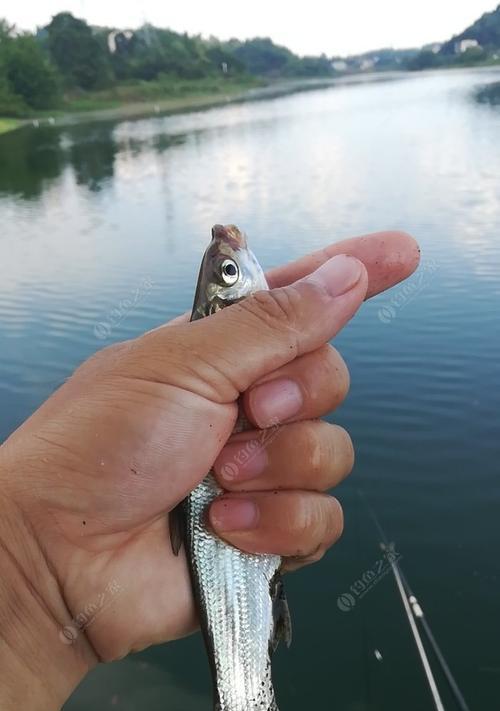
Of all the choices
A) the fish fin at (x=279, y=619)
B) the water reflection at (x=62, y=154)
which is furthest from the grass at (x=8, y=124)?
the fish fin at (x=279, y=619)

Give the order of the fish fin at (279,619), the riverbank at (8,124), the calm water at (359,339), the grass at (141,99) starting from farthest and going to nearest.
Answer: the grass at (141,99)
the riverbank at (8,124)
the calm water at (359,339)
the fish fin at (279,619)

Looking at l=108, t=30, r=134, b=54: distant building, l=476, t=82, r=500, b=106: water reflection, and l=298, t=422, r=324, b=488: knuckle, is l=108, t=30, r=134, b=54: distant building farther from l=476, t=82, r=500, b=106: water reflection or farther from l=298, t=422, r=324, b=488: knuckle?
l=298, t=422, r=324, b=488: knuckle

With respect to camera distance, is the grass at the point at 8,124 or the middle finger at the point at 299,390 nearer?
the middle finger at the point at 299,390

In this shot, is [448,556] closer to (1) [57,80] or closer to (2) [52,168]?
(2) [52,168]

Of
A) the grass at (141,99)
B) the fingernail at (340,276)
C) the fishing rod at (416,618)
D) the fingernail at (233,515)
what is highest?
the grass at (141,99)

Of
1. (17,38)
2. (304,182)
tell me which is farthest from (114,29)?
(304,182)

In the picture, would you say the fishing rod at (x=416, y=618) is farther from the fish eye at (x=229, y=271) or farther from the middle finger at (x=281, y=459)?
the fish eye at (x=229, y=271)

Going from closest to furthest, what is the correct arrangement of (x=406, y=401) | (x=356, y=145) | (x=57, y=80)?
(x=406, y=401) < (x=356, y=145) < (x=57, y=80)
